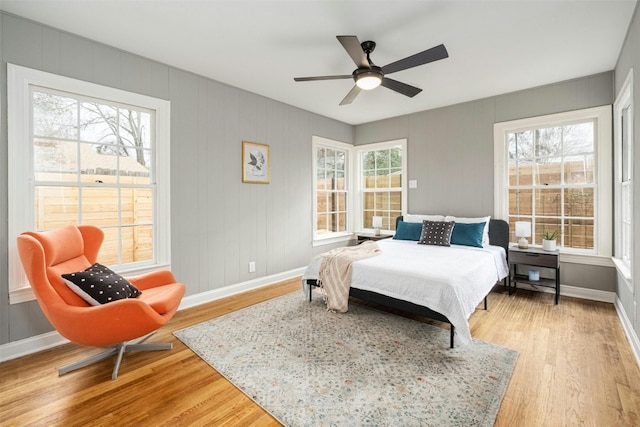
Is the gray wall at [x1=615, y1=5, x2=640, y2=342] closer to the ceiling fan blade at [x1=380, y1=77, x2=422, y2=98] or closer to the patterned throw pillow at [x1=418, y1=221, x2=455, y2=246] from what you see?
the ceiling fan blade at [x1=380, y1=77, x2=422, y2=98]

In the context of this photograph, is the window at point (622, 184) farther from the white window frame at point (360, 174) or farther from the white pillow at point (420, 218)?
the white window frame at point (360, 174)

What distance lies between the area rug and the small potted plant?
6.32ft

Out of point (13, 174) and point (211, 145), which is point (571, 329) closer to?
point (211, 145)

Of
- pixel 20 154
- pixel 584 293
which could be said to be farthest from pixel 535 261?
pixel 20 154

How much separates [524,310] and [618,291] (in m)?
1.05

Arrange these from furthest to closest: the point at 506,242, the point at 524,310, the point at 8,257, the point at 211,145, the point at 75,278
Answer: the point at 506,242, the point at 211,145, the point at 524,310, the point at 8,257, the point at 75,278

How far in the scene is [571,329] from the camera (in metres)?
2.83

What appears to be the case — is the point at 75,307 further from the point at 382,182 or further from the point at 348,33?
the point at 382,182

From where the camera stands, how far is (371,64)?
2658mm

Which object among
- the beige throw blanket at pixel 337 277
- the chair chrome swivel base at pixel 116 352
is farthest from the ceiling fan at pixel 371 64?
the chair chrome swivel base at pixel 116 352

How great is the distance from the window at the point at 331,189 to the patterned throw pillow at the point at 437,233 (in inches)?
71.3

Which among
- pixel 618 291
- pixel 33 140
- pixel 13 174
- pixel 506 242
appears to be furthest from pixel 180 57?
pixel 618 291

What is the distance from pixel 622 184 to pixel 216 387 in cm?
432

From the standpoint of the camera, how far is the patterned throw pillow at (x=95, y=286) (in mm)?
2107
